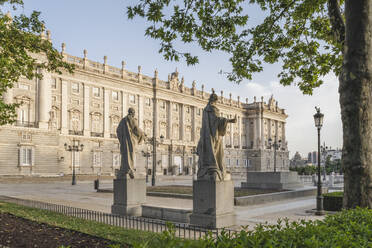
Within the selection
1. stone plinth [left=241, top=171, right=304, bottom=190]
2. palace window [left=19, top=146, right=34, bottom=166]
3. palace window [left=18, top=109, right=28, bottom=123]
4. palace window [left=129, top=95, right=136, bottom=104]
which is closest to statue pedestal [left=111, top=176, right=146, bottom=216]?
stone plinth [left=241, top=171, right=304, bottom=190]

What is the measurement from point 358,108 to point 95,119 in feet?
158

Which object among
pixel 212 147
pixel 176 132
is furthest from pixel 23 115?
pixel 212 147

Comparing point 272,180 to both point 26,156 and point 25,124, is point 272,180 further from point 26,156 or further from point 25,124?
point 25,124

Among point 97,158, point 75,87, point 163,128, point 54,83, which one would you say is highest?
point 54,83

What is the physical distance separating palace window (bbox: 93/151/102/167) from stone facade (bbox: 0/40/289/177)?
149mm

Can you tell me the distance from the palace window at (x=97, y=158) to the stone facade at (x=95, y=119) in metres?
0.15

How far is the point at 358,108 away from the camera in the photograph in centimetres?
674

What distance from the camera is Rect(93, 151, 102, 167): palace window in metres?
49.4

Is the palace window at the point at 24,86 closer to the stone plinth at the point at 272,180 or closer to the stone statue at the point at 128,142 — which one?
the stone plinth at the point at 272,180

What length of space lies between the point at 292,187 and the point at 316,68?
1544cm

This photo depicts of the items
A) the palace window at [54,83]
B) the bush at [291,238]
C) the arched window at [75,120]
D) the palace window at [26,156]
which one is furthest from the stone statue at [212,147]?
the arched window at [75,120]

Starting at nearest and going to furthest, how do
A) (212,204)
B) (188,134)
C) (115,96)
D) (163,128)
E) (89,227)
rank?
(89,227) → (212,204) → (115,96) → (163,128) → (188,134)

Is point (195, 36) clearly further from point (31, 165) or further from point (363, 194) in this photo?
point (31, 165)

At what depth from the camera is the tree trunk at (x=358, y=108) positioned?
671 cm
